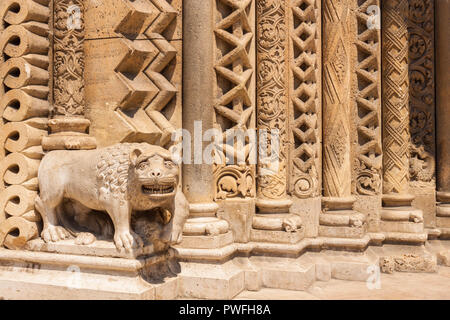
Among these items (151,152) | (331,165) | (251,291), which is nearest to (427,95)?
(331,165)

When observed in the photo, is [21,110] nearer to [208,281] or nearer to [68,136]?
[68,136]

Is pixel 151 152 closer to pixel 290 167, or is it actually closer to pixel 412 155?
pixel 290 167

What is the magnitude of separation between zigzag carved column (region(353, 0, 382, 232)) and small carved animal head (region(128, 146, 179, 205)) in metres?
2.46

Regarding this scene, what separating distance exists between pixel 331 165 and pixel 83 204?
247 centimetres

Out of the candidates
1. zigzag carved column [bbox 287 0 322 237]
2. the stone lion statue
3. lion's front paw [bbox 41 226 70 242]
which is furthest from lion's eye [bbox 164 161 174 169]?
zigzag carved column [bbox 287 0 322 237]

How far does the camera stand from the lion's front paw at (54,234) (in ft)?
12.1

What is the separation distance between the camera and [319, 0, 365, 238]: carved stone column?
477 centimetres

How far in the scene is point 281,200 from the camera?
→ 4.31 m

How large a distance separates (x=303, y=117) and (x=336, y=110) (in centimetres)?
46

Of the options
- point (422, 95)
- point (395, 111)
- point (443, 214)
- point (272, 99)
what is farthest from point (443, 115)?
point (272, 99)

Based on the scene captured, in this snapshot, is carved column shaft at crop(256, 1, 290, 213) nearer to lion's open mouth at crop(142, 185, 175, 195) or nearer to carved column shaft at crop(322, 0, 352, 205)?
carved column shaft at crop(322, 0, 352, 205)

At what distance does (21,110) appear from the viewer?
3947mm

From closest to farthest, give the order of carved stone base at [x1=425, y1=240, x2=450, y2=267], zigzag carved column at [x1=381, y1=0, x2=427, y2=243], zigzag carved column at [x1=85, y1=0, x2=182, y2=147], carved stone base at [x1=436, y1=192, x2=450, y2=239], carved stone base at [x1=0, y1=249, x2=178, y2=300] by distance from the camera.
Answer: carved stone base at [x1=0, y1=249, x2=178, y2=300], zigzag carved column at [x1=85, y1=0, x2=182, y2=147], carved stone base at [x1=425, y1=240, x2=450, y2=267], zigzag carved column at [x1=381, y1=0, x2=427, y2=243], carved stone base at [x1=436, y1=192, x2=450, y2=239]

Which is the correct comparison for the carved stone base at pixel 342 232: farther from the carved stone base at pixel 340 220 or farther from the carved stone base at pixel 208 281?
the carved stone base at pixel 208 281
